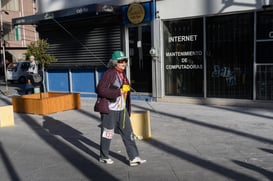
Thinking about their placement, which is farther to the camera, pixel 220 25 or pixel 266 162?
pixel 220 25

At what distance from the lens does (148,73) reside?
12977mm

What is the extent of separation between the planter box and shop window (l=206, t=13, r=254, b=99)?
14.6 ft

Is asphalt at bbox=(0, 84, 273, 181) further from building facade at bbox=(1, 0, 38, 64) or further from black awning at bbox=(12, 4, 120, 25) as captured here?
building facade at bbox=(1, 0, 38, 64)

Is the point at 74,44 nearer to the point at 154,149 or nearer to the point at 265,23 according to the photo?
the point at 265,23

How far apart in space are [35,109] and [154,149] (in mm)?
5599

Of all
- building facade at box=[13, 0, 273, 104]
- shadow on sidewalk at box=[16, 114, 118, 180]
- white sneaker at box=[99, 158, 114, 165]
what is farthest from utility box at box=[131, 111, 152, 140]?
building facade at box=[13, 0, 273, 104]

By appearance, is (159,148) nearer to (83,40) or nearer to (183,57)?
(183,57)

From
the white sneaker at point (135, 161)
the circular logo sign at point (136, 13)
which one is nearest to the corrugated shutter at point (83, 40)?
the circular logo sign at point (136, 13)

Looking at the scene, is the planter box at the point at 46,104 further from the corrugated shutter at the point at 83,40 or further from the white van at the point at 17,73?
the white van at the point at 17,73

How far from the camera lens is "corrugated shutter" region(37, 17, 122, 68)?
13.7m

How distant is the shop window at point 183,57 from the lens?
11633 mm

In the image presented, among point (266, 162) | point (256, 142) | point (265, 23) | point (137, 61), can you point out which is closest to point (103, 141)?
point (266, 162)

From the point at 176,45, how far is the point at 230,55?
2.00m

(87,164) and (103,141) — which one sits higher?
(103,141)
